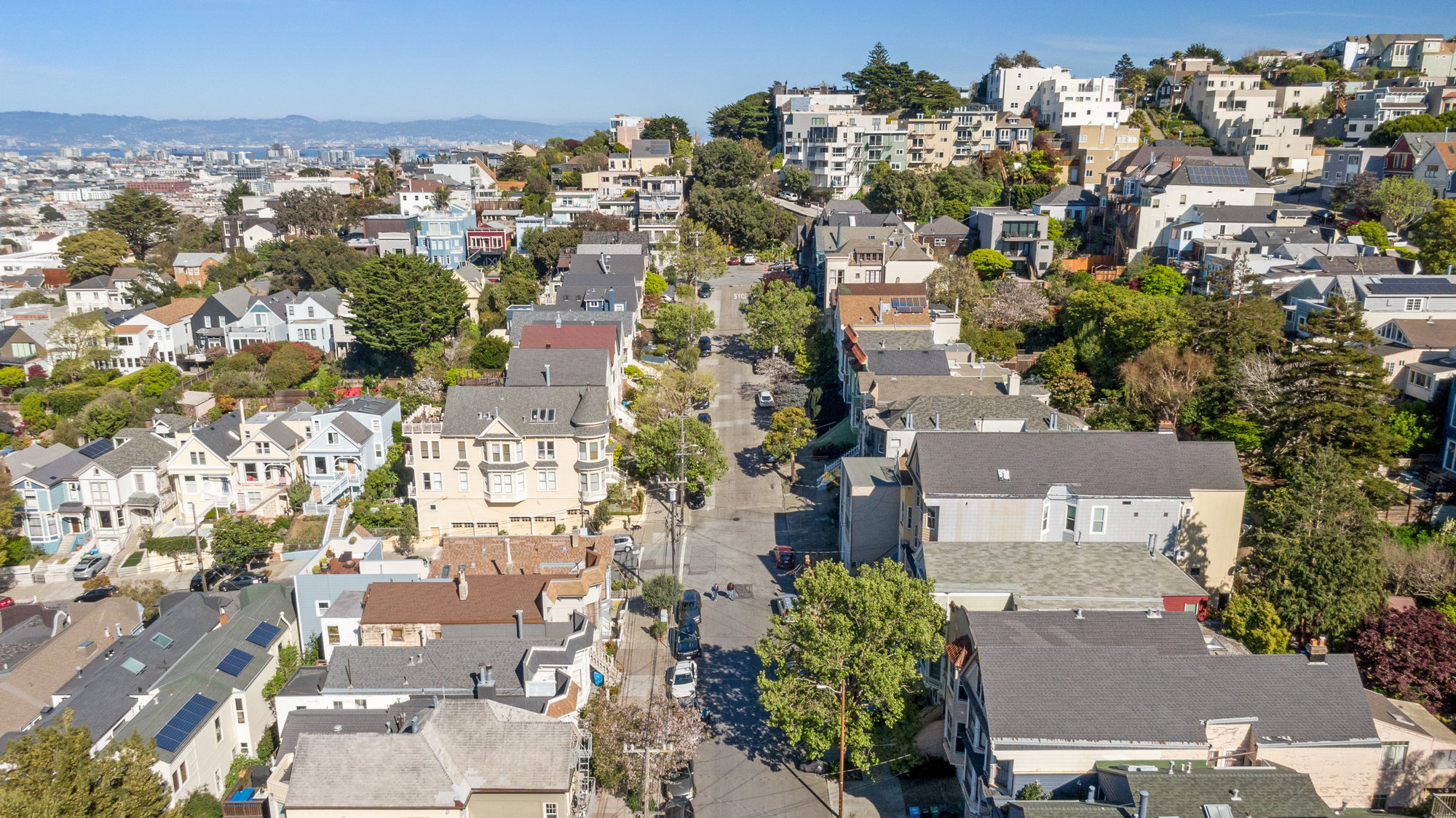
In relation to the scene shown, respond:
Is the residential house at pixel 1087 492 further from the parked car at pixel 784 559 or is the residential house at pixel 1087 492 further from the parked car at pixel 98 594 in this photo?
the parked car at pixel 98 594

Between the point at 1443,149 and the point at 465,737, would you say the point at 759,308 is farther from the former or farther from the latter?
the point at 1443,149

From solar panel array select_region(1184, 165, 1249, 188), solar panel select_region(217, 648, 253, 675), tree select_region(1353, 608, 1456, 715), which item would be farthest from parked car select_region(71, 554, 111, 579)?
solar panel array select_region(1184, 165, 1249, 188)

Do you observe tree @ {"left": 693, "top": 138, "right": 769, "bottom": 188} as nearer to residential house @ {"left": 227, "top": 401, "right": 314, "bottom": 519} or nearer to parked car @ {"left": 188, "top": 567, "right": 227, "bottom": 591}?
residential house @ {"left": 227, "top": 401, "right": 314, "bottom": 519}

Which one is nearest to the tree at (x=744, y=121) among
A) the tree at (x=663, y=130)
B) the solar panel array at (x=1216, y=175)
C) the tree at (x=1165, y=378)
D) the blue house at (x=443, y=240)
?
the tree at (x=663, y=130)

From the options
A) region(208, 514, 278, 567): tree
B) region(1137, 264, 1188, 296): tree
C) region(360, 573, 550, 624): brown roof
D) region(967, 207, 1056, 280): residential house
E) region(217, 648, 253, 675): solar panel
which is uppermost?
region(967, 207, 1056, 280): residential house

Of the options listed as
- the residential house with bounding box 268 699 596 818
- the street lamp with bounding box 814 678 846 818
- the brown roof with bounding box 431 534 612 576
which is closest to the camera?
the residential house with bounding box 268 699 596 818

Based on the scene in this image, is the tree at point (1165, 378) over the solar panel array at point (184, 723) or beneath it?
over

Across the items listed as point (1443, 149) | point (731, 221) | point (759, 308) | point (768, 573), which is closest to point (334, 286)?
point (731, 221)
